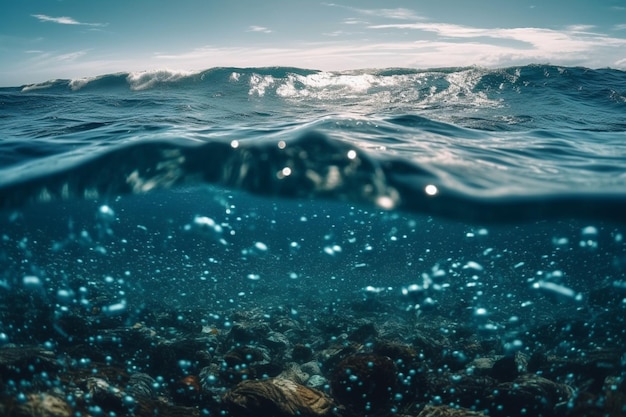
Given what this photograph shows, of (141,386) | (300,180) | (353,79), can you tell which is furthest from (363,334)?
(353,79)

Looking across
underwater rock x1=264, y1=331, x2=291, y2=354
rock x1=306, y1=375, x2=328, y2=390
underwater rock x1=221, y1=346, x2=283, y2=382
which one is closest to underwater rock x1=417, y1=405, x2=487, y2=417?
rock x1=306, y1=375, x2=328, y2=390

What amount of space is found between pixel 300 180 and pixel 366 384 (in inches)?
159

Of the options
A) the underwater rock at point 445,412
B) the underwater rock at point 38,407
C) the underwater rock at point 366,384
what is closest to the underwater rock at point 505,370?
the underwater rock at point 445,412

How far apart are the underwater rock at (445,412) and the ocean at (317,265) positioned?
5 centimetres

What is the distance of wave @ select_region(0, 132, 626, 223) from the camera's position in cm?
697

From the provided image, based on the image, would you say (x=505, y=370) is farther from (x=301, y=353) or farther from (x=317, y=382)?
(x=301, y=353)

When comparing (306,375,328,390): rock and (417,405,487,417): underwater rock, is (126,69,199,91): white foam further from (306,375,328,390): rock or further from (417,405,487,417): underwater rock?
(417,405,487,417): underwater rock

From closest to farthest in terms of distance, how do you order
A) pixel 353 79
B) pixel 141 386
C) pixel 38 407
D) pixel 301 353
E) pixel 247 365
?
pixel 38 407
pixel 141 386
pixel 247 365
pixel 301 353
pixel 353 79

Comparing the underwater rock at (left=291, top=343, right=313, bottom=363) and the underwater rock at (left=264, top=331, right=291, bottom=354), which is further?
the underwater rock at (left=264, top=331, right=291, bottom=354)

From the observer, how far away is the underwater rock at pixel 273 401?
508cm

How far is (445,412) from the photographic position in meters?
5.10

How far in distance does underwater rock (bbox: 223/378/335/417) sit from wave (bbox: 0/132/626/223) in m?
3.91

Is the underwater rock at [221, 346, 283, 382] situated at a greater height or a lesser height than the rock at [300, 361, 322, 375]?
greater

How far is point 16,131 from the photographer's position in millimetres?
11297
